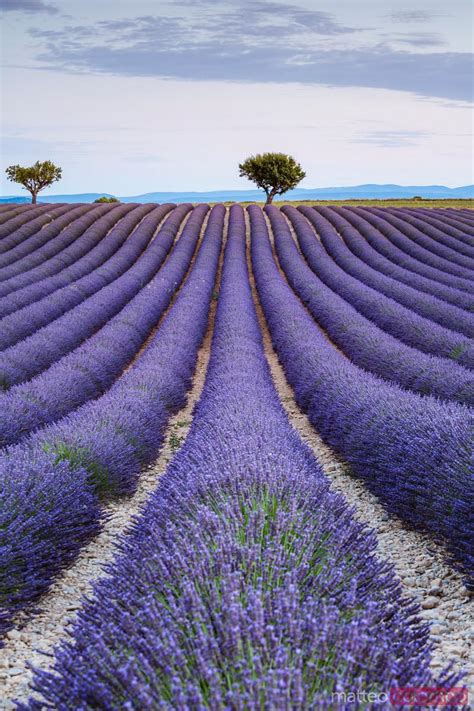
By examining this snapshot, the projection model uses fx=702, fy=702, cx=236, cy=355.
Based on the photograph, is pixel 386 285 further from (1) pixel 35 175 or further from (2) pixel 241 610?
(1) pixel 35 175

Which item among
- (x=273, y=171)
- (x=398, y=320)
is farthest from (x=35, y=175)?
(x=398, y=320)

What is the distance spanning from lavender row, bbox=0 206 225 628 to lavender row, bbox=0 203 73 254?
39.9 feet

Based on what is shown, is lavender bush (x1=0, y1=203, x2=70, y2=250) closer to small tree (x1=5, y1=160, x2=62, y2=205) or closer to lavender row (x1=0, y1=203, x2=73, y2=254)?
lavender row (x1=0, y1=203, x2=73, y2=254)

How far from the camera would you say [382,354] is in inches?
306

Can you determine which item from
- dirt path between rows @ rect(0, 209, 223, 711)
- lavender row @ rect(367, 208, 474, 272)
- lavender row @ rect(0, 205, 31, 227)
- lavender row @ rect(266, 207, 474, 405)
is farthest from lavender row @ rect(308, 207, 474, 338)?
lavender row @ rect(0, 205, 31, 227)

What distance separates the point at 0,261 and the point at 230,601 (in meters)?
16.6

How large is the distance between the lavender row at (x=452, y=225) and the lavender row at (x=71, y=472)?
1361 centimetres

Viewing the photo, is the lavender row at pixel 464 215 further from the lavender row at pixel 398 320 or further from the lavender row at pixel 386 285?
the lavender row at pixel 398 320

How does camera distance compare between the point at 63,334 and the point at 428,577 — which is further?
the point at 63,334

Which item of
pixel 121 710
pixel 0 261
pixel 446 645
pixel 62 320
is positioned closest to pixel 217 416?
pixel 446 645

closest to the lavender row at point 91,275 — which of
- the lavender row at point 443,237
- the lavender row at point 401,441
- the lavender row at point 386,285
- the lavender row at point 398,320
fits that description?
the lavender row at point 401,441

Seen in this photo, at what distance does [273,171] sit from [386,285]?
26.2 metres

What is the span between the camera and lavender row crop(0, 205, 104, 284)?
51.8 ft

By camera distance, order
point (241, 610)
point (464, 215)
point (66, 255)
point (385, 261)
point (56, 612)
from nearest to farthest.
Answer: point (241, 610)
point (56, 612)
point (385, 261)
point (66, 255)
point (464, 215)
